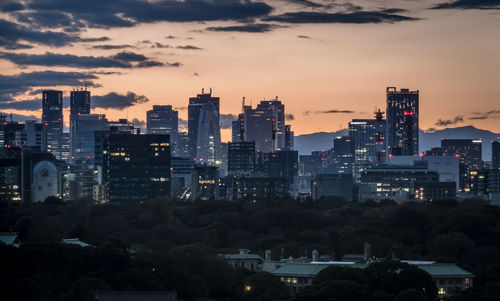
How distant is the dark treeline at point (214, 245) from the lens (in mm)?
71875

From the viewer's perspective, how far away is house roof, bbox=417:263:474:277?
79562 mm

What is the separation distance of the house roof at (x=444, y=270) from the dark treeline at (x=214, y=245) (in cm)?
148

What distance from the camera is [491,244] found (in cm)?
10425

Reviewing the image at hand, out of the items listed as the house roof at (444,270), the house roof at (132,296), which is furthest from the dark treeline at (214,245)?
the house roof at (444,270)

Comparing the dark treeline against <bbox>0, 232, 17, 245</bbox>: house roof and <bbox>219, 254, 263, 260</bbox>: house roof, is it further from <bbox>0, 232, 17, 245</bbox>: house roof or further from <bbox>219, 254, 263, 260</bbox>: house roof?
<bbox>219, 254, 263, 260</bbox>: house roof

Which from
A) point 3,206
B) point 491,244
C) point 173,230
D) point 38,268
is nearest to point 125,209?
point 3,206

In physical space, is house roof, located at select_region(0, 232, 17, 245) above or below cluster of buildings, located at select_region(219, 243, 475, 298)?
above

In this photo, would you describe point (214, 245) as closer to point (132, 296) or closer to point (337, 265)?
point (337, 265)

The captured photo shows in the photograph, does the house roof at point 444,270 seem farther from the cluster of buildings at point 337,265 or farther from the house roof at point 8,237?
the house roof at point 8,237

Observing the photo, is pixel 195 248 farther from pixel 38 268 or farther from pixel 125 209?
pixel 125 209

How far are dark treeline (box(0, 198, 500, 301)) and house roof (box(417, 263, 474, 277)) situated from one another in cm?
148

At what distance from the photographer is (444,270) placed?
265 feet

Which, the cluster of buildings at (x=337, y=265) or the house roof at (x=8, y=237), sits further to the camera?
the house roof at (x=8, y=237)

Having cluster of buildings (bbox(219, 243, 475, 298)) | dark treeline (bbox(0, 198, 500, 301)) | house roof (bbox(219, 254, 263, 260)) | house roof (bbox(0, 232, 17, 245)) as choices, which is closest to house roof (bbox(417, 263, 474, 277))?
cluster of buildings (bbox(219, 243, 475, 298))
